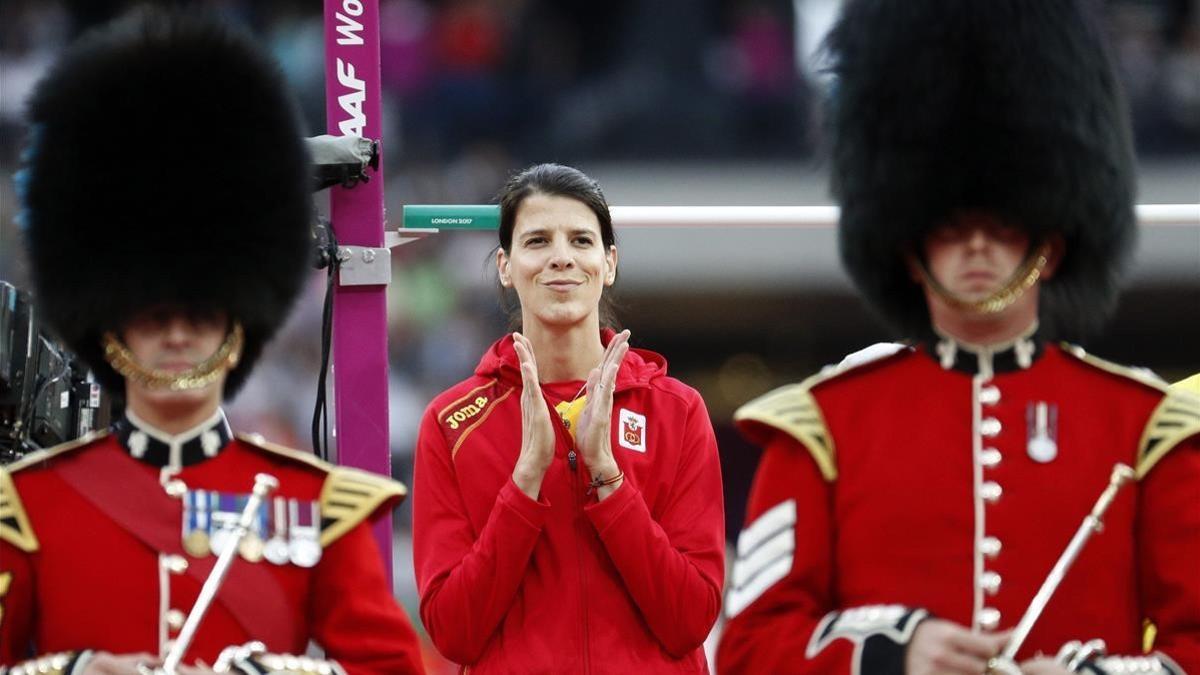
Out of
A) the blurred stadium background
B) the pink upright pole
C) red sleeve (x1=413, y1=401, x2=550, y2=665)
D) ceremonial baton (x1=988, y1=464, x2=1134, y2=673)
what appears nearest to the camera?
ceremonial baton (x1=988, y1=464, x2=1134, y2=673)

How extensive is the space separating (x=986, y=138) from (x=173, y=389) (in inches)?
44.0

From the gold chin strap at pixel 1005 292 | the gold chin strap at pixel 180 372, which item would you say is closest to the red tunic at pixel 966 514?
the gold chin strap at pixel 1005 292

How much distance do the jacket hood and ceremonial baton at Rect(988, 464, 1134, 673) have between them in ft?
3.66

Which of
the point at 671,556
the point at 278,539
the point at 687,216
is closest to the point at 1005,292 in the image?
the point at 671,556

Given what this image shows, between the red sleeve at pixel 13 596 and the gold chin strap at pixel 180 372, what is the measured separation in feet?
0.90

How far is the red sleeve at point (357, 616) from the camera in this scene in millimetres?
2754

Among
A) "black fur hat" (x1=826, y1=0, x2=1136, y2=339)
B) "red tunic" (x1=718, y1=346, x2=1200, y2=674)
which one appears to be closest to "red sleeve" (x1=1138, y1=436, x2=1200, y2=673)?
"red tunic" (x1=718, y1=346, x2=1200, y2=674)

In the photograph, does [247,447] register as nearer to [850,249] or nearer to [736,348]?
[850,249]

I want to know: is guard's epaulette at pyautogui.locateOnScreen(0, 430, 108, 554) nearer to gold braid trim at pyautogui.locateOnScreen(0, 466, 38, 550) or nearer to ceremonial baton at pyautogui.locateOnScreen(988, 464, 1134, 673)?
gold braid trim at pyautogui.locateOnScreen(0, 466, 38, 550)

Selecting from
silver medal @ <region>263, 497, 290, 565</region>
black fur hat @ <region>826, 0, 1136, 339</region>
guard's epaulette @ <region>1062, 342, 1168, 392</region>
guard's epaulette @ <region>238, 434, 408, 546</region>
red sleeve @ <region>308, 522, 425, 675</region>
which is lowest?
red sleeve @ <region>308, 522, 425, 675</region>

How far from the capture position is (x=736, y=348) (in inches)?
433

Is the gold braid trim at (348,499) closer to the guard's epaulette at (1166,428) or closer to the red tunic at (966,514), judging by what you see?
the red tunic at (966,514)

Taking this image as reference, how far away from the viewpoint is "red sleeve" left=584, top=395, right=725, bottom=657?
11.0ft

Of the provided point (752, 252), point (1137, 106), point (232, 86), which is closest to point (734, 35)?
point (752, 252)
